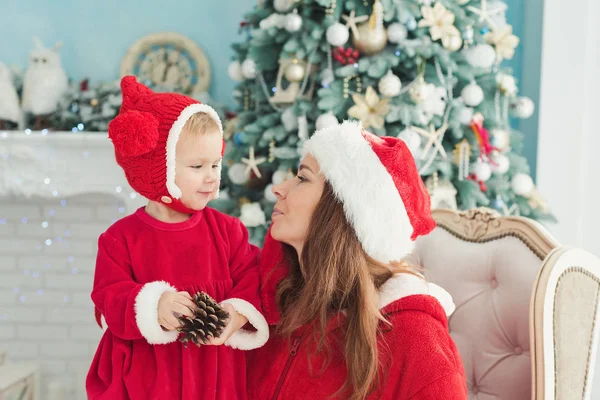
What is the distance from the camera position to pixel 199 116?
135cm

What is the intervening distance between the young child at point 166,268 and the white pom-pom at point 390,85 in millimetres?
1272

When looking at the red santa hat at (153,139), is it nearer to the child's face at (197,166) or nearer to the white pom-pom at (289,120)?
the child's face at (197,166)

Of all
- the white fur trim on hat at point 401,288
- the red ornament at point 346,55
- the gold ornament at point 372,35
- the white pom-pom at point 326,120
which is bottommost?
the white fur trim on hat at point 401,288

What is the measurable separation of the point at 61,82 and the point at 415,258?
221cm

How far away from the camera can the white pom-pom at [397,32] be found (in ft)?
8.32

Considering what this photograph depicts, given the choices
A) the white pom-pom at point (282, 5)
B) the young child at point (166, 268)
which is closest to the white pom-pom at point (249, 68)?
the white pom-pom at point (282, 5)

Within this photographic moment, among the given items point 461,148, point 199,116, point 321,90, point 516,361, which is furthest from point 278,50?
point 516,361

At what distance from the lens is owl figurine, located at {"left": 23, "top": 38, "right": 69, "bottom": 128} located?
126 inches

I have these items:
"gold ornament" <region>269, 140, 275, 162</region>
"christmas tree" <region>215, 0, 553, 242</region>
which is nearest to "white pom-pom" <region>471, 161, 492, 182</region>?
"christmas tree" <region>215, 0, 553, 242</region>

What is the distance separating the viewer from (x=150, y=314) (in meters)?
1.23

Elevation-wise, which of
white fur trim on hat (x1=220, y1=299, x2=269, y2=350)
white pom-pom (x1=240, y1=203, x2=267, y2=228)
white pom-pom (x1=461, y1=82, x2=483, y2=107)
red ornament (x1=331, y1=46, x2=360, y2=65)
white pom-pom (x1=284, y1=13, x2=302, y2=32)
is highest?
white pom-pom (x1=284, y1=13, x2=302, y2=32)

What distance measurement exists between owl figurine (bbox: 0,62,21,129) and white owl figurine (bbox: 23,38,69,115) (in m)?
0.05

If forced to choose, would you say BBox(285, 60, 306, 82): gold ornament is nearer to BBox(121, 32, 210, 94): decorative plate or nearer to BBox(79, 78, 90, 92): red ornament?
BBox(121, 32, 210, 94): decorative plate

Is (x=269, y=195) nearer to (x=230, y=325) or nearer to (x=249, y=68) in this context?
(x=249, y=68)
